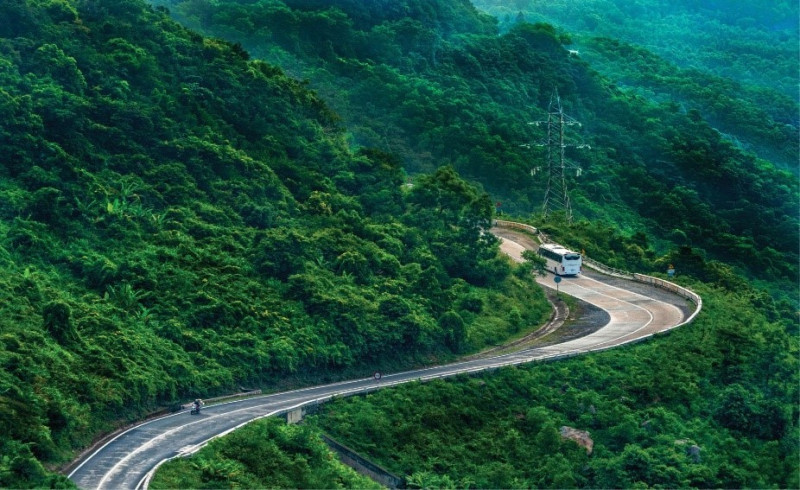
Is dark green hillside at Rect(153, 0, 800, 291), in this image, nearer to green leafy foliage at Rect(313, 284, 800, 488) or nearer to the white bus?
the white bus

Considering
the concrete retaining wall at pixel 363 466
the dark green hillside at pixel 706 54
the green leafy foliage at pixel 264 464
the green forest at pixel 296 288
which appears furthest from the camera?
the dark green hillside at pixel 706 54

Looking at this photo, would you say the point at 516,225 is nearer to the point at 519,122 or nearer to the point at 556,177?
the point at 556,177

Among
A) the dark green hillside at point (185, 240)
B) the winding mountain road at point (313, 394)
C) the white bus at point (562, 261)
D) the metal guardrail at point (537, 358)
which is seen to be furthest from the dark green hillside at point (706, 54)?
the dark green hillside at point (185, 240)

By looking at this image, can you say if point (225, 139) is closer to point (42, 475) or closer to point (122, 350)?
point (122, 350)

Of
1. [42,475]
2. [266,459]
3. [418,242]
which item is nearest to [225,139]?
[418,242]

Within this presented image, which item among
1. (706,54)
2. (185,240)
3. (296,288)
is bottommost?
(296,288)

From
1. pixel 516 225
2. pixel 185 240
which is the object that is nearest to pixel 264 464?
pixel 185 240

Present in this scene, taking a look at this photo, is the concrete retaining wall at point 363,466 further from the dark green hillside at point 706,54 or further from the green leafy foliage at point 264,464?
the dark green hillside at point 706,54
